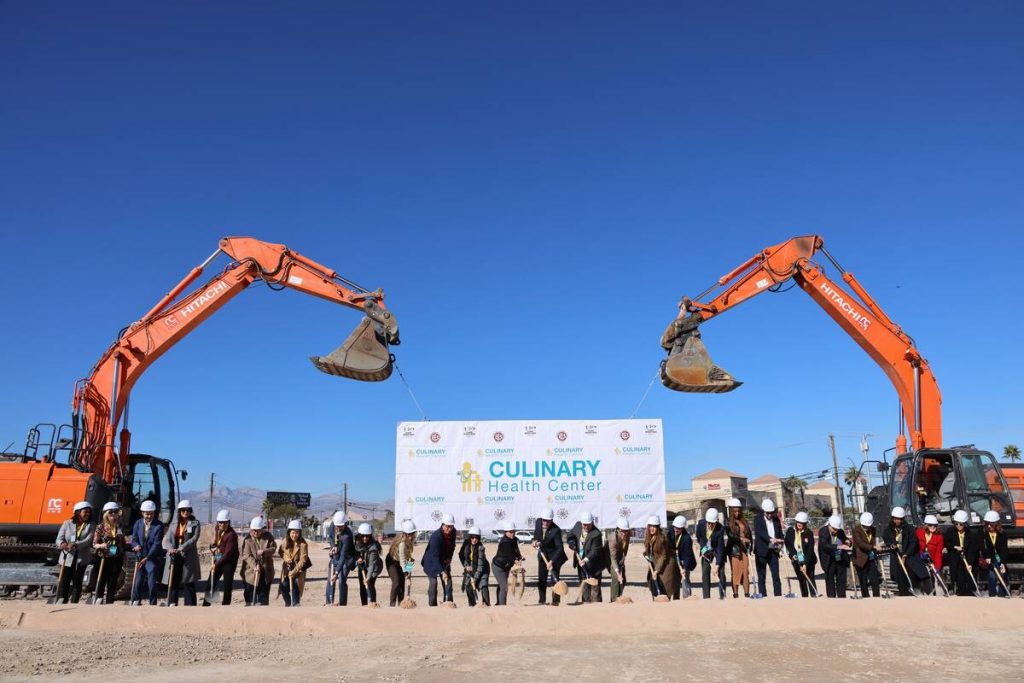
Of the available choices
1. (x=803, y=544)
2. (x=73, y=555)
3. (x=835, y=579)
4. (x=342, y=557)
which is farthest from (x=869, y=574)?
(x=73, y=555)

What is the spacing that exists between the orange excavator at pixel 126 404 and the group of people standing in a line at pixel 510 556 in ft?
3.80

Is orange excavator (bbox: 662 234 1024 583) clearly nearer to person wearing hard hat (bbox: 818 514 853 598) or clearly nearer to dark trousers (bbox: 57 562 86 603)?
person wearing hard hat (bbox: 818 514 853 598)

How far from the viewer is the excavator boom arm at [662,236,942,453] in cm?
1551

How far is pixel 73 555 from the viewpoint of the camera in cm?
1166

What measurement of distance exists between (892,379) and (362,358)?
35.8ft

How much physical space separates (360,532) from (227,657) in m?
3.96

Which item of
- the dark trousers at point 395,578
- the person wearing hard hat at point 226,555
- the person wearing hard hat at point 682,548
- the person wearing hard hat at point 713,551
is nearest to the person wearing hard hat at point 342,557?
the dark trousers at point 395,578

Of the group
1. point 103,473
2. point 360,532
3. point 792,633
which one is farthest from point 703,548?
point 103,473

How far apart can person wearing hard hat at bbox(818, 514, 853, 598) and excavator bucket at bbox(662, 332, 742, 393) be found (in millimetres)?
3474

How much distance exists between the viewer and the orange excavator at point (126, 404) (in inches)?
516

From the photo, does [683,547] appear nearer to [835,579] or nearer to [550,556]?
[550,556]

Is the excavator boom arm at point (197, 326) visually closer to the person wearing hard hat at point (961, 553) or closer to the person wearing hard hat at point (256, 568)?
the person wearing hard hat at point (256, 568)

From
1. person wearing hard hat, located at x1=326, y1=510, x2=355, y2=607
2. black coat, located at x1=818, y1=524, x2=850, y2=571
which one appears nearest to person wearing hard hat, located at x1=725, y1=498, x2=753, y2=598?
black coat, located at x1=818, y1=524, x2=850, y2=571

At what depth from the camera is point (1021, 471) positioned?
14945mm
